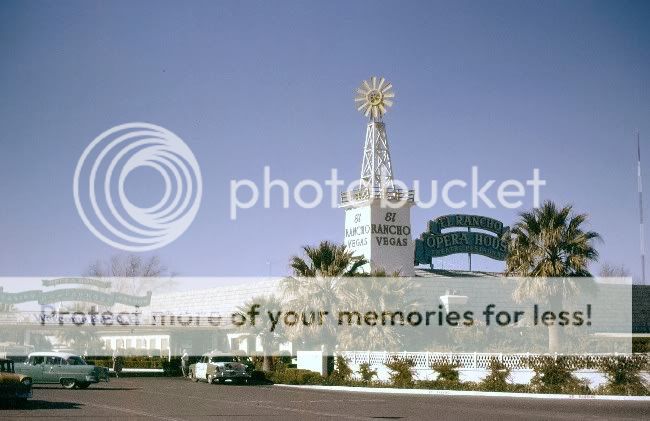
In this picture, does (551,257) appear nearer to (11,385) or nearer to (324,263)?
(324,263)

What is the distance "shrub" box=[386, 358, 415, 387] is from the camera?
3564 cm

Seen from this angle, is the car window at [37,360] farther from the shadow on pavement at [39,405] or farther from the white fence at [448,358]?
the white fence at [448,358]

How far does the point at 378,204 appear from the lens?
60.9m

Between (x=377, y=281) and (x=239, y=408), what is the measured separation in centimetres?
1886

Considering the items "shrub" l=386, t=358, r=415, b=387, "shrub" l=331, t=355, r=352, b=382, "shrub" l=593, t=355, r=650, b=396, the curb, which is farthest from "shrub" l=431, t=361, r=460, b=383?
"shrub" l=593, t=355, r=650, b=396

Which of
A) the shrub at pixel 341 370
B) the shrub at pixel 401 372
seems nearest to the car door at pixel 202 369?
the shrub at pixel 341 370

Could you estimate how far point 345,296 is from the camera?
41.2 m

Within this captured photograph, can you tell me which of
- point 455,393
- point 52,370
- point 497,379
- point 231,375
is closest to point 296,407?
point 455,393

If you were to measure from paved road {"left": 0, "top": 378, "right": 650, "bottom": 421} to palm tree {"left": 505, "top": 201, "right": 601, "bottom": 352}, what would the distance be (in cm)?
1119

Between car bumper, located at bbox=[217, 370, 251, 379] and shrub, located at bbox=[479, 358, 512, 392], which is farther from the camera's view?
car bumper, located at bbox=[217, 370, 251, 379]

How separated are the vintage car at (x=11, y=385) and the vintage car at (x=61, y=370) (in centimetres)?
1104

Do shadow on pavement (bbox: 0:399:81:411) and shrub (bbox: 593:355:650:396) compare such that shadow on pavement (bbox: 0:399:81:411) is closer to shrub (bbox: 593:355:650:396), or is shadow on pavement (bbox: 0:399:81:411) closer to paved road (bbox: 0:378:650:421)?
paved road (bbox: 0:378:650:421)

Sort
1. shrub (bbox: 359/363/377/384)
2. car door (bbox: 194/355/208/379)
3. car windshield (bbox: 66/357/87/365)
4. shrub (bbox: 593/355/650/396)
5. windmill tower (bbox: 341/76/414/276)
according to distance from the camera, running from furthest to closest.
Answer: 1. windmill tower (bbox: 341/76/414/276)
2. car door (bbox: 194/355/208/379)
3. shrub (bbox: 359/363/377/384)
4. car windshield (bbox: 66/357/87/365)
5. shrub (bbox: 593/355/650/396)

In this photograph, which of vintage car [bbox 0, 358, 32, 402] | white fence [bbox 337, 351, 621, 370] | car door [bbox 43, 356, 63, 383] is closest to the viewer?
vintage car [bbox 0, 358, 32, 402]
